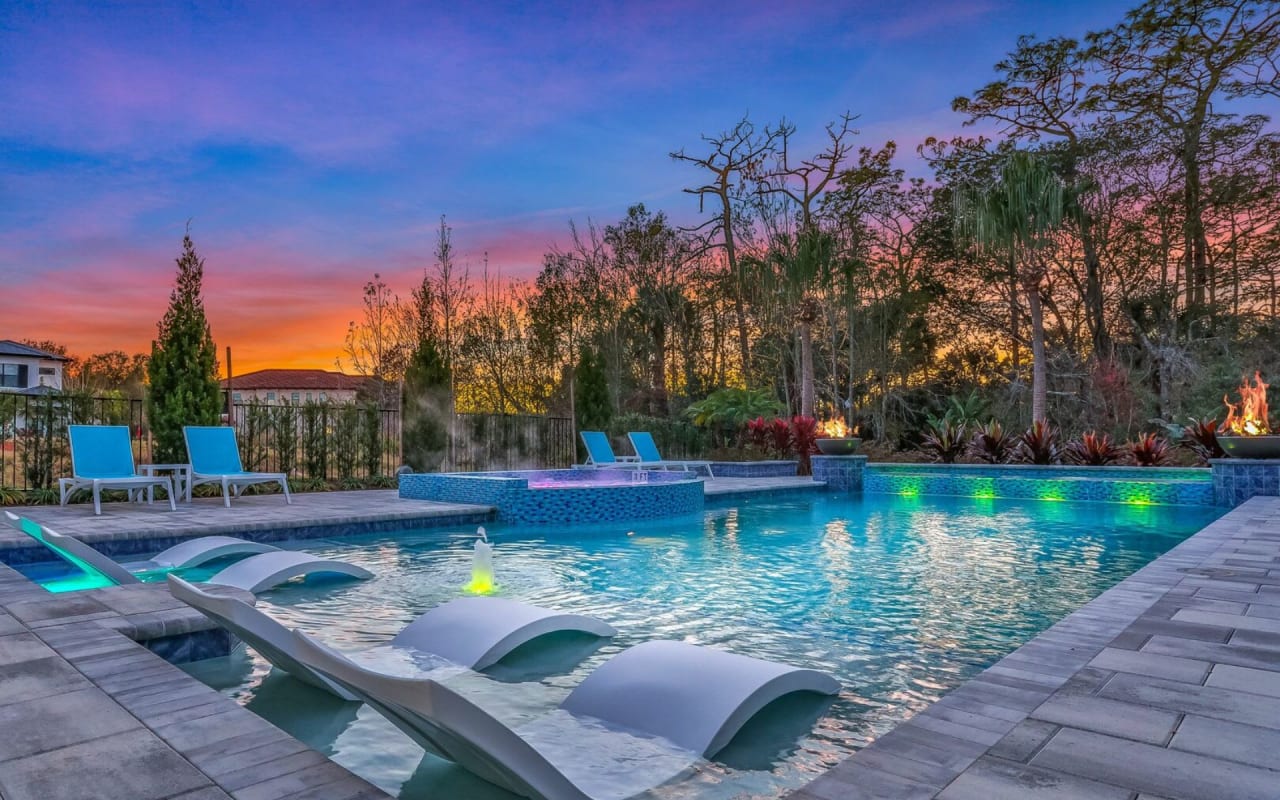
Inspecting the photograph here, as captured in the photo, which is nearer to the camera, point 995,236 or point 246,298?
point 995,236

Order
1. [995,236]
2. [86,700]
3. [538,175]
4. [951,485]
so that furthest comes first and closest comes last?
[538,175], [995,236], [951,485], [86,700]

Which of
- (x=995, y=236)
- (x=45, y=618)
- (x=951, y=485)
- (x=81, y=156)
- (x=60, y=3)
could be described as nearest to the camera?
(x=45, y=618)

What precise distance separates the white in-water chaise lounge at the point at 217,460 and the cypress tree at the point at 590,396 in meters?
7.05

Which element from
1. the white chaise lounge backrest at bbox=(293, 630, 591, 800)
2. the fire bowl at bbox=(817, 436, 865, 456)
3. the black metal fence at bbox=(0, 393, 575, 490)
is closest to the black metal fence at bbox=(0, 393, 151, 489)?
the black metal fence at bbox=(0, 393, 575, 490)

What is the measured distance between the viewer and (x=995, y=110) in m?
18.9

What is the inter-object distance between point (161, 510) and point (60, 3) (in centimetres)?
711

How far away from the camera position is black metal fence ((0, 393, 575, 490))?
947 centimetres

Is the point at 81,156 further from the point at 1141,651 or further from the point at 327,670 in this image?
the point at 1141,651

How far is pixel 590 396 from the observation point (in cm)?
1573

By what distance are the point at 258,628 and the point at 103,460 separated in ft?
24.1

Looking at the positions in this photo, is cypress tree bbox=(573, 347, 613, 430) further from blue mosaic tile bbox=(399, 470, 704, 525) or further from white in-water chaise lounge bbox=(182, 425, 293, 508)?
white in-water chaise lounge bbox=(182, 425, 293, 508)

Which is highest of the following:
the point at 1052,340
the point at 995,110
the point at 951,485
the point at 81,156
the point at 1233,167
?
the point at 995,110

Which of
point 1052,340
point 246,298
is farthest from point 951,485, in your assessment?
point 246,298

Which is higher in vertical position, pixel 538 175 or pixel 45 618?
pixel 538 175
